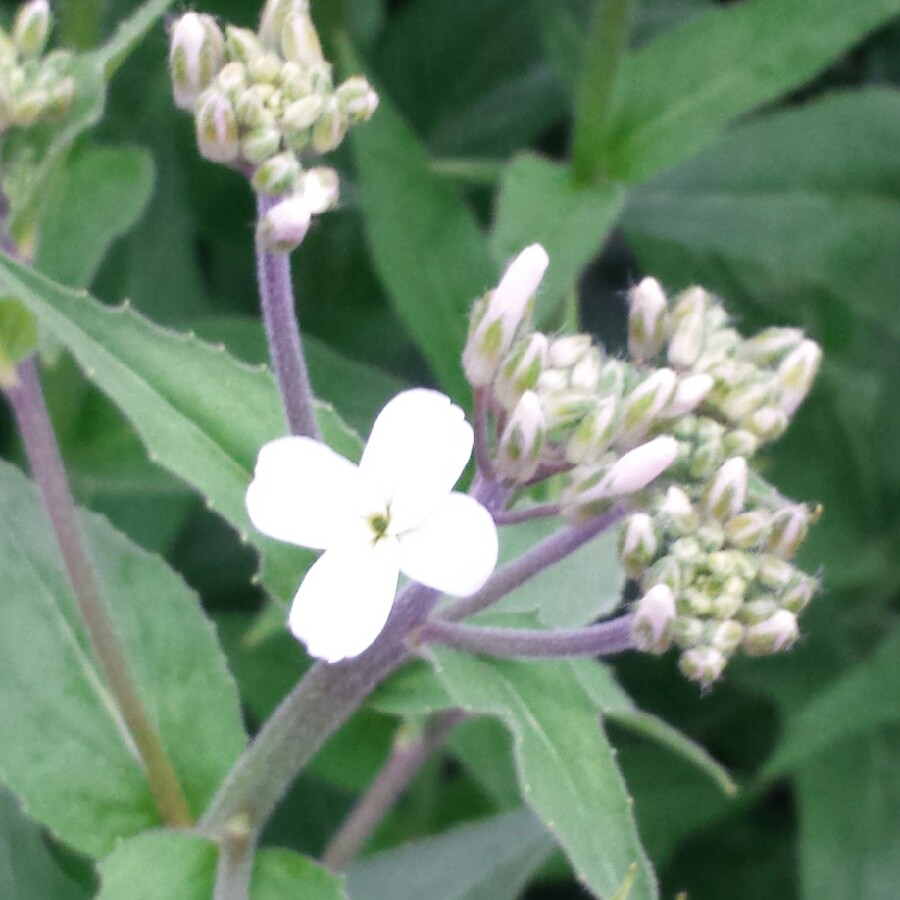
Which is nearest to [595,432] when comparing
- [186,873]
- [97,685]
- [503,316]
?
[503,316]

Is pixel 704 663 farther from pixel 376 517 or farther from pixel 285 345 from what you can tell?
pixel 285 345

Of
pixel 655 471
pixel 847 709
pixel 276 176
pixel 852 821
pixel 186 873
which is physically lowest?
pixel 852 821

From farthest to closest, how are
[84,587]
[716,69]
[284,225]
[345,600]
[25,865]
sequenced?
[716,69] → [25,865] → [84,587] → [284,225] → [345,600]

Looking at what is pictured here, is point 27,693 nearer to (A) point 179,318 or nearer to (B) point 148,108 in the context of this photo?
(A) point 179,318

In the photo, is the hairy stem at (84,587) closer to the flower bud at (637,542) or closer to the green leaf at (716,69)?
the flower bud at (637,542)

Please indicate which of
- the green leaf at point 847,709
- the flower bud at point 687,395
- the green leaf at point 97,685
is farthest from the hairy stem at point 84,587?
the green leaf at point 847,709

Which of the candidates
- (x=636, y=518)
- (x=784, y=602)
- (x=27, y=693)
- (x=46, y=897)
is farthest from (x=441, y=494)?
(x=46, y=897)
